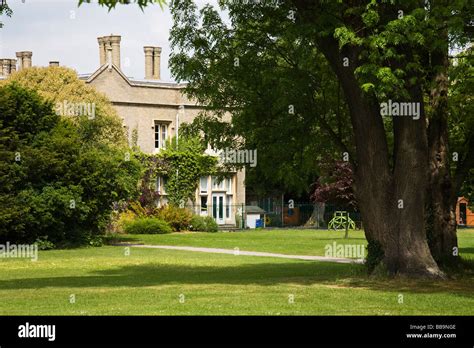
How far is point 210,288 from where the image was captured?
2180 cm

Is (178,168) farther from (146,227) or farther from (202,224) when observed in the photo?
(146,227)

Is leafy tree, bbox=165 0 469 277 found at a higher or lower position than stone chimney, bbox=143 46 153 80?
lower

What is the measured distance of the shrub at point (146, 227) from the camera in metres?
55.7

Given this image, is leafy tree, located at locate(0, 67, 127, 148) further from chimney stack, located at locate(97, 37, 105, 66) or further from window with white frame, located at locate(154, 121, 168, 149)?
chimney stack, located at locate(97, 37, 105, 66)

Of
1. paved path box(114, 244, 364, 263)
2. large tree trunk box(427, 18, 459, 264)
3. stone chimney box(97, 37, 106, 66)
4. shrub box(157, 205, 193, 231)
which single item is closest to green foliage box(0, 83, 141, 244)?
paved path box(114, 244, 364, 263)

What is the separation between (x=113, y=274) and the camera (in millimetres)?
27672

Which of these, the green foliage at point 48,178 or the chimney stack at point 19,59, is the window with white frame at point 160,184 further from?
the green foliage at point 48,178

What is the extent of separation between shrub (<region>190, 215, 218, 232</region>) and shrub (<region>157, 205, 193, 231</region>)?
12.5 inches

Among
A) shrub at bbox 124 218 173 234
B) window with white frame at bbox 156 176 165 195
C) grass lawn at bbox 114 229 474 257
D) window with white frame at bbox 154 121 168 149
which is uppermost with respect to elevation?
window with white frame at bbox 154 121 168 149

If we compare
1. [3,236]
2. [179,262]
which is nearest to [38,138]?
[3,236]

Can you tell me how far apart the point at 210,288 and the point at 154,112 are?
46760mm

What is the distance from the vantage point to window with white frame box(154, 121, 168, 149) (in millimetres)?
68375

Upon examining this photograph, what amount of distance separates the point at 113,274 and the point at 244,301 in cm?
983

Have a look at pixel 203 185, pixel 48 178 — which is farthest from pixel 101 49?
pixel 48 178
